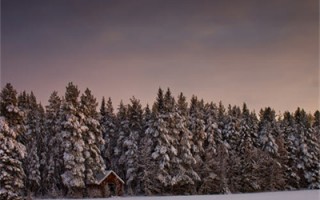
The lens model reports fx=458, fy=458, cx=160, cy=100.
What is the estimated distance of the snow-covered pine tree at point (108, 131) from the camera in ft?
220

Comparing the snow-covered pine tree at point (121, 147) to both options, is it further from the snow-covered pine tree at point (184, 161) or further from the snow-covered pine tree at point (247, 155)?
the snow-covered pine tree at point (247, 155)

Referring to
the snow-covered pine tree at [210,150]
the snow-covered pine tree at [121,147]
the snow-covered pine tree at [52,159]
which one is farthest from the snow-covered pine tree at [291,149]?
the snow-covered pine tree at [52,159]

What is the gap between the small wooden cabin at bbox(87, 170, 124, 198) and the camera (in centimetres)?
5438

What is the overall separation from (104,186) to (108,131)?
14793 mm

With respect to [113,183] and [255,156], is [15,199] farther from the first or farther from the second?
[255,156]

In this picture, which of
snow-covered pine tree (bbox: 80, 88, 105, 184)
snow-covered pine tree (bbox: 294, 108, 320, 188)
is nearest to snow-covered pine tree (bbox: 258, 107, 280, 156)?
snow-covered pine tree (bbox: 294, 108, 320, 188)

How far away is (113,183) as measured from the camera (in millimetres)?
56812

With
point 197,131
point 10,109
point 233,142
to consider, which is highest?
point 197,131

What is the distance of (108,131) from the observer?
6856 centimetres

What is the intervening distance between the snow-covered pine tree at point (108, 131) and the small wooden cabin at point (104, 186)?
1011 centimetres

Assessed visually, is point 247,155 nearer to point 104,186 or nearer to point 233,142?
point 233,142

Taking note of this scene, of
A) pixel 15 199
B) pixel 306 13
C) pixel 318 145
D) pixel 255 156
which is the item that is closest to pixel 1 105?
pixel 15 199

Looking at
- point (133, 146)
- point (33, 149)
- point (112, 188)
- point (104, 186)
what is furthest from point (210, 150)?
point (33, 149)

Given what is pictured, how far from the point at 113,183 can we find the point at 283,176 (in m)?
28.6
